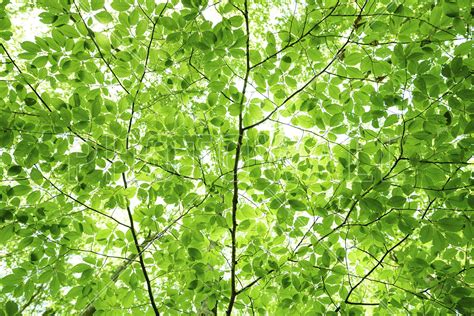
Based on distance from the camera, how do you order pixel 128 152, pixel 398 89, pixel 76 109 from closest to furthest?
1. pixel 76 109
2. pixel 128 152
3. pixel 398 89

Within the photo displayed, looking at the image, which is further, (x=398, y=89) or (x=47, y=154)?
(x=398, y=89)

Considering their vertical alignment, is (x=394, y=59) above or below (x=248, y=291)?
above

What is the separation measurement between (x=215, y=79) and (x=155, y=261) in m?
1.34

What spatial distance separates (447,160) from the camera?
1897 millimetres

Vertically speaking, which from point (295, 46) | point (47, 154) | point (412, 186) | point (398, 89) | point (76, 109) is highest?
point (295, 46)

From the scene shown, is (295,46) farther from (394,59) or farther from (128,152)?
(128,152)

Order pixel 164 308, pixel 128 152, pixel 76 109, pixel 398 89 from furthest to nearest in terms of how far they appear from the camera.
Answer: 1. pixel 164 308
2. pixel 398 89
3. pixel 128 152
4. pixel 76 109

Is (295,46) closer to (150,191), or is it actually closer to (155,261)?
(150,191)

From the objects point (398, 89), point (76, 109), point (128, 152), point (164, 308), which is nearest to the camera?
point (76, 109)

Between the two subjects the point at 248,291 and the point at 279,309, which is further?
the point at 248,291

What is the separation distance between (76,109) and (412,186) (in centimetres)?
198

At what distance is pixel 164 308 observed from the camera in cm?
233

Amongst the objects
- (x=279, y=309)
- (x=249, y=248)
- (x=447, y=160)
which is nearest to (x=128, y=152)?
(x=249, y=248)

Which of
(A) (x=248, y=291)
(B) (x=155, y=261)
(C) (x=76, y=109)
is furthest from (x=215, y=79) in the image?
(A) (x=248, y=291)
